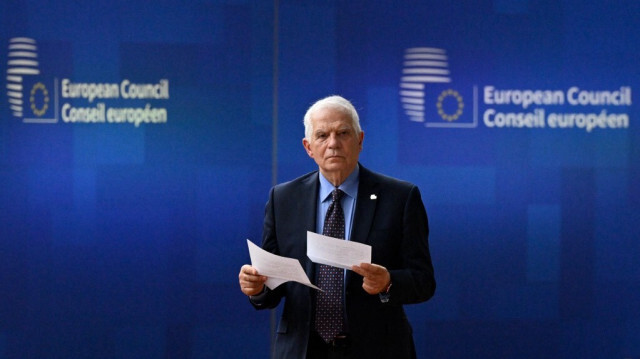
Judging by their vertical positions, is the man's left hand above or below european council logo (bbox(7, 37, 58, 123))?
below

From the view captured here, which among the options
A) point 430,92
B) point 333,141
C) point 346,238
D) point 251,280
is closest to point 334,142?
point 333,141

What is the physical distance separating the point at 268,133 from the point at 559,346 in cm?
211

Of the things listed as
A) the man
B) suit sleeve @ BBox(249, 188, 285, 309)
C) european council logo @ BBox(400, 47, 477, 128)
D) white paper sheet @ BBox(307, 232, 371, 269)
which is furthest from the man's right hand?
european council logo @ BBox(400, 47, 477, 128)

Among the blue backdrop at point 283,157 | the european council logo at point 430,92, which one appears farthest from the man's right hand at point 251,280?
the european council logo at point 430,92

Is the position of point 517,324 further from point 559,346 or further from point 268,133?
point 268,133

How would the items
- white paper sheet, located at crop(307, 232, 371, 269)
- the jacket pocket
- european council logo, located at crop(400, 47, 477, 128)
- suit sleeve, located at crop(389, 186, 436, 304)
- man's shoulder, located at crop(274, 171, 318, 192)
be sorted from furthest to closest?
european council logo, located at crop(400, 47, 477, 128), man's shoulder, located at crop(274, 171, 318, 192), the jacket pocket, suit sleeve, located at crop(389, 186, 436, 304), white paper sheet, located at crop(307, 232, 371, 269)

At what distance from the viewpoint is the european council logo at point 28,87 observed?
168 inches

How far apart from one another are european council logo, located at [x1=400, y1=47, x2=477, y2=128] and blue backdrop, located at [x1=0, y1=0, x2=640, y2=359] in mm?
13

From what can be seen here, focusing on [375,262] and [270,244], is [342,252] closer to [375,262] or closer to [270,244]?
[375,262]

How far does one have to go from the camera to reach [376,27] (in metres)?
4.43

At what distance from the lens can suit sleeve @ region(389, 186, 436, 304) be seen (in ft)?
8.35

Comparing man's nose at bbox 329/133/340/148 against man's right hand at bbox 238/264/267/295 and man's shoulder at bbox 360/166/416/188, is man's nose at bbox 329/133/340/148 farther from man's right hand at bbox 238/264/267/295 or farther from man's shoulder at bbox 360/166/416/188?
man's right hand at bbox 238/264/267/295

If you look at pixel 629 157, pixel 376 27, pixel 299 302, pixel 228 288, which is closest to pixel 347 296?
pixel 299 302

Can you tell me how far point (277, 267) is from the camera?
2514mm
